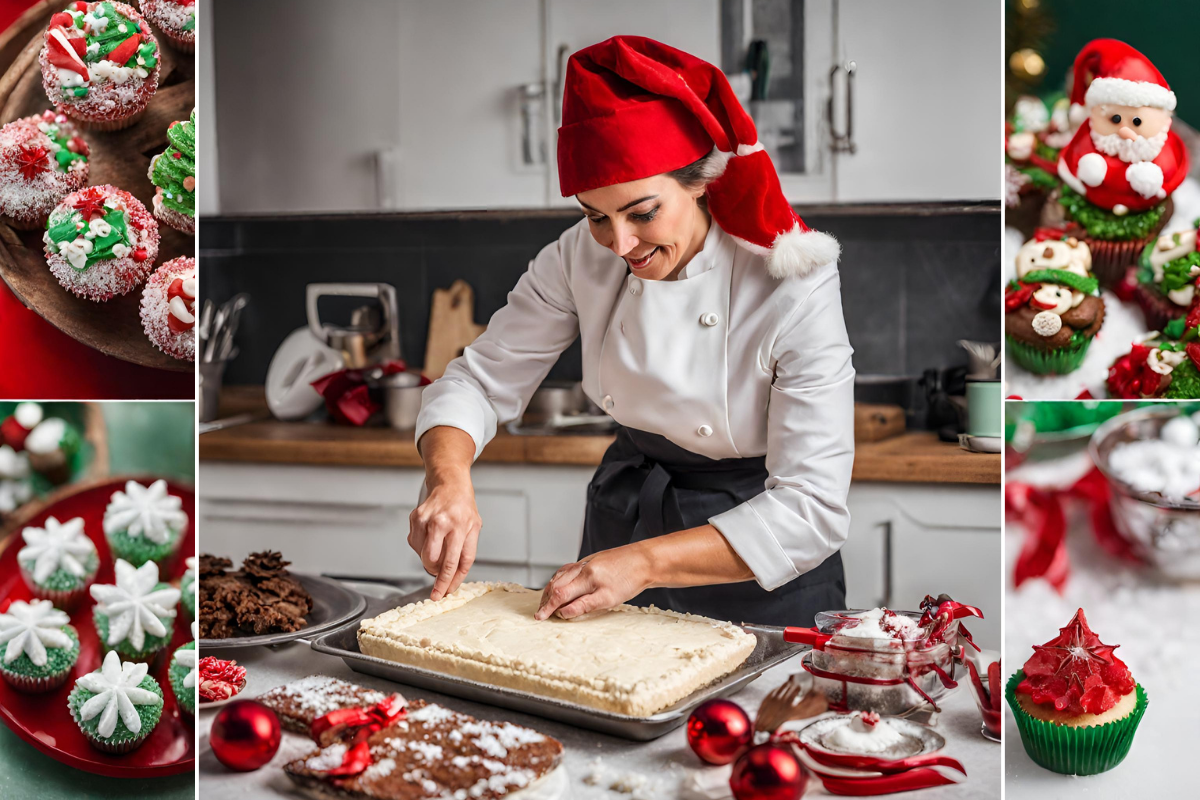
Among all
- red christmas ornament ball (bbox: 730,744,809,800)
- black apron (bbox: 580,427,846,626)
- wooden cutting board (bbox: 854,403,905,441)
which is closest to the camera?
red christmas ornament ball (bbox: 730,744,809,800)

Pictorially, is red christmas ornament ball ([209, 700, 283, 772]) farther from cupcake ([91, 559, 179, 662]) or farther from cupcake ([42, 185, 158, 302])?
cupcake ([42, 185, 158, 302])

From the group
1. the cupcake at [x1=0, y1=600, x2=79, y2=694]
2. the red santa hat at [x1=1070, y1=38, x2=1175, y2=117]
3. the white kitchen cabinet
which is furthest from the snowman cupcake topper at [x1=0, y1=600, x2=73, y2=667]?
the red santa hat at [x1=1070, y1=38, x2=1175, y2=117]

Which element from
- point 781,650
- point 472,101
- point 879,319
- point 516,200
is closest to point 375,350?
point 516,200

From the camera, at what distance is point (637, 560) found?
97 centimetres

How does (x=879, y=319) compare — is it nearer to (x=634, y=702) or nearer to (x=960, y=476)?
(x=960, y=476)

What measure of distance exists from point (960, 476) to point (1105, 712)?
1.34 ft

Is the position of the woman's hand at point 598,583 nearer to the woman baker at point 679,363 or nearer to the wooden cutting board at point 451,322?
the woman baker at point 679,363

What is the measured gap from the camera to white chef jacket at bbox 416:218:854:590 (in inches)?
40.0

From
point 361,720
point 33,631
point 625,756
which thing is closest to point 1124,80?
point 625,756

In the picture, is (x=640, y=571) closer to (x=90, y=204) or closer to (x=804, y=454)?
(x=804, y=454)

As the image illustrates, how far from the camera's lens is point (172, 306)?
1.03 m

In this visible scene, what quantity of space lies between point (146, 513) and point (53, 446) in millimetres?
137

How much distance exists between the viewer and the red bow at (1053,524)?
3.37 feet

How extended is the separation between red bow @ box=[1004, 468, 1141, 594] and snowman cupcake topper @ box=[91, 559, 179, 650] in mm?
956
